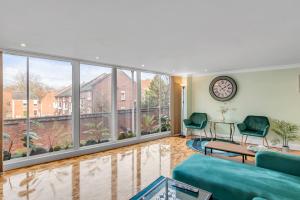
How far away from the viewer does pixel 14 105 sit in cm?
358

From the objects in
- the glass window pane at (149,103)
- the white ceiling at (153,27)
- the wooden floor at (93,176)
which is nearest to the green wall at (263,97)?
the white ceiling at (153,27)

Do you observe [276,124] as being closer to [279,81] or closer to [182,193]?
[279,81]

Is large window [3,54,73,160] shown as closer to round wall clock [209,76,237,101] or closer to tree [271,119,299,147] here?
round wall clock [209,76,237,101]

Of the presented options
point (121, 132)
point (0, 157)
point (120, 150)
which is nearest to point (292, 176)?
point (120, 150)

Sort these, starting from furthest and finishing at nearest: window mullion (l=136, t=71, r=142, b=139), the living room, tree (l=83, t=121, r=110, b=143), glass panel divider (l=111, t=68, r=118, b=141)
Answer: window mullion (l=136, t=71, r=142, b=139)
glass panel divider (l=111, t=68, r=118, b=141)
tree (l=83, t=121, r=110, b=143)
the living room

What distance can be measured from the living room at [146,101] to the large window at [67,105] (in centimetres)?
2

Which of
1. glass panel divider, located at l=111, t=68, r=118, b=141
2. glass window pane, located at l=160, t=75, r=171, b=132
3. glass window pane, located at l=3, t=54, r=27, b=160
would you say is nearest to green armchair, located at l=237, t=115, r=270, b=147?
glass window pane, located at l=160, t=75, r=171, b=132

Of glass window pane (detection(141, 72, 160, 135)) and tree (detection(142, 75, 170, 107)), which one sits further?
tree (detection(142, 75, 170, 107))

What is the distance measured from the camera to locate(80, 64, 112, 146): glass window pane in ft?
14.8

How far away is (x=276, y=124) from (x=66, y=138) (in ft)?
18.6

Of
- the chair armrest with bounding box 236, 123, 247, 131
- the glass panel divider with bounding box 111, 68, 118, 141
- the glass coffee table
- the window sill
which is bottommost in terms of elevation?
the window sill

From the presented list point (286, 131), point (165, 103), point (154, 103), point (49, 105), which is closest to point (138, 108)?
point (154, 103)

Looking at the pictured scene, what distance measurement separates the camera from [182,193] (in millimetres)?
1901

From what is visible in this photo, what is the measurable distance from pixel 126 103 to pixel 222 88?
3.33 m
